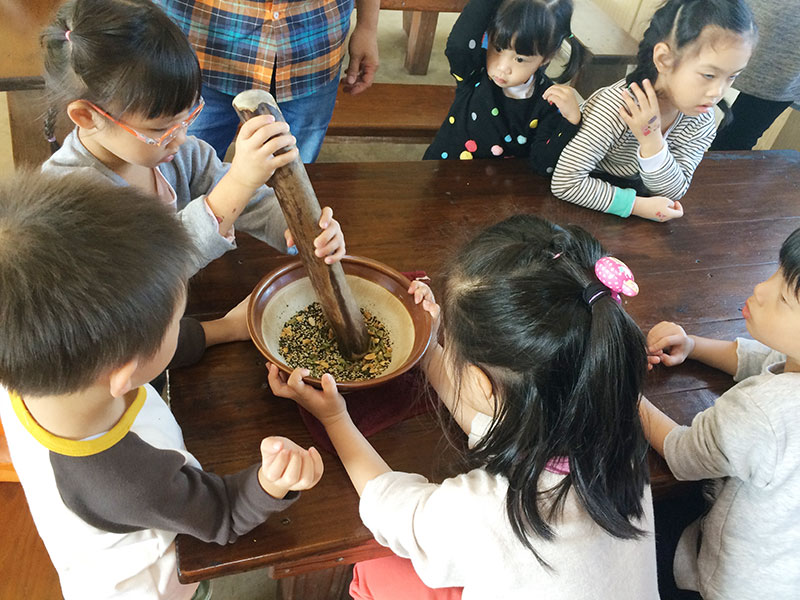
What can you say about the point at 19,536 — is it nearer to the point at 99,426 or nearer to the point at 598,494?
the point at 99,426

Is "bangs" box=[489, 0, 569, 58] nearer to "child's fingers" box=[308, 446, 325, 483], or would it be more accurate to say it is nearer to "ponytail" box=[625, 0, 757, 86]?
"ponytail" box=[625, 0, 757, 86]

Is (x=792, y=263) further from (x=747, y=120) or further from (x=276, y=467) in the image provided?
(x=747, y=120)

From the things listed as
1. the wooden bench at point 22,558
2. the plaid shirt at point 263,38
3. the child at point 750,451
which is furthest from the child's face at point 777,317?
the wooden bench at point 22,558

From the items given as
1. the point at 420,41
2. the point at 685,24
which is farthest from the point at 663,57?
the point at 420,41

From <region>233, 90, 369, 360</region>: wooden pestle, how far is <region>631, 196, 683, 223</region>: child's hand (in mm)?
967

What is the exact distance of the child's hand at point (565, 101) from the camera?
1826 mm

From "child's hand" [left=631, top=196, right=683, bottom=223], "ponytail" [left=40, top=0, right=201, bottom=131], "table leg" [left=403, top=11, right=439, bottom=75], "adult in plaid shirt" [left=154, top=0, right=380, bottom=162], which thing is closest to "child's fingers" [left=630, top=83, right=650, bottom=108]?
"child's hand" [left=631, top=196, right=683, bottom=223]

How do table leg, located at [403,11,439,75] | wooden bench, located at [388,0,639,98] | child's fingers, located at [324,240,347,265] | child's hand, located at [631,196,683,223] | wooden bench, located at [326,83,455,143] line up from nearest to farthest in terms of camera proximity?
child's fingers, located at [324,240,347,265] < child's hand, located at [631,196,683,223] < wooden bench, located at [326,83,455,143] < wooden bench, located at [388,0,639,98] < table leg, located at [403,11,439,75]

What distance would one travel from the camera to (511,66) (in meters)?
1.89

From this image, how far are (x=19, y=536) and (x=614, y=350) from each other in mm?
1193

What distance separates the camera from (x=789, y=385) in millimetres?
1086

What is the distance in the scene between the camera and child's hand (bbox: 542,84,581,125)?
1826mm

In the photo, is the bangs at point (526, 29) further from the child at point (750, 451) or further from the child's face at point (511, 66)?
the child at point (750, 451)

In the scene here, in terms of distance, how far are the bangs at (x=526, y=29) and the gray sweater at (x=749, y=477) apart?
107 cm
